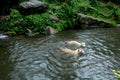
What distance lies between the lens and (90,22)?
18.6 m

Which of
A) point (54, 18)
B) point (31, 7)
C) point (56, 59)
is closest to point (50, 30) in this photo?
point (54, 18)

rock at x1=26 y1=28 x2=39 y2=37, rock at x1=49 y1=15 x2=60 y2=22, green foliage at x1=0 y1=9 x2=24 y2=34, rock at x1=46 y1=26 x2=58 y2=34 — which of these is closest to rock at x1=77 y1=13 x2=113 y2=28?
rock at x1=49 y1=15 x2=60 y2=22

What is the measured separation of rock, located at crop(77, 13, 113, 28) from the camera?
1838cm

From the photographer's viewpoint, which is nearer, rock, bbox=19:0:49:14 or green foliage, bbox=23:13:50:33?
green foliage, bbox=23:13:50:33

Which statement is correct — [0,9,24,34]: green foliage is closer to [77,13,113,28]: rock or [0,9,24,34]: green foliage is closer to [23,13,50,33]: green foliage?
[23,13,50,33]: green foliage

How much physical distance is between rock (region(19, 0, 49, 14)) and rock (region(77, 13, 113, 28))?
2.67 metres

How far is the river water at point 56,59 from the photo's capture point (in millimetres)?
9898

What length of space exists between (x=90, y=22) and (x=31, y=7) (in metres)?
4.25

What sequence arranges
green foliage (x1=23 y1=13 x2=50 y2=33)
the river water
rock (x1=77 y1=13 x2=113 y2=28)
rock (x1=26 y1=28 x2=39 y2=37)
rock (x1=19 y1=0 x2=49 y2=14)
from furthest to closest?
rock (x1=77 y1=13 x2=113 y2=28) → rock (x1=19 y1=0 x2=49 y2=14) → green foliage (x1=23 y1=13 x2=50 y2=33) → rock (x1=26 y1=28 x2=39 y2=37) → the river water

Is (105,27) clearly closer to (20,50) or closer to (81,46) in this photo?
(81,46)

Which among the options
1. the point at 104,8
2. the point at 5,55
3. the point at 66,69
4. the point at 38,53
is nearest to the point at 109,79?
the point at 66,69

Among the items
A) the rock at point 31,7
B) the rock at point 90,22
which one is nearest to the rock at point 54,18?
the rock at point 31,7

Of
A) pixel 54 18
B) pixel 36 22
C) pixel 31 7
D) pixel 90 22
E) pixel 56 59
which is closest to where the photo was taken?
pixel 56 59

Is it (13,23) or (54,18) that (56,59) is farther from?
(54,18)
